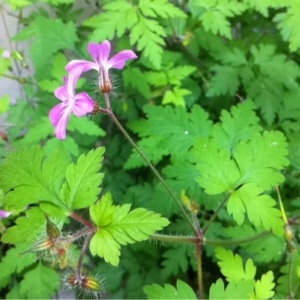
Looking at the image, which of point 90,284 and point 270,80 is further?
point 270,80

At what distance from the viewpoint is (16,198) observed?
104 centimetres

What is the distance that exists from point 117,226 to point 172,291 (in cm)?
25

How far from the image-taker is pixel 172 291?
1.14 m

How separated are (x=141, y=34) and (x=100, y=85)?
0.56m

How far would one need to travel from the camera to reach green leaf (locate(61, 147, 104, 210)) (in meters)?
1.03

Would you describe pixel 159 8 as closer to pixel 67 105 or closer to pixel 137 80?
pixel 137 80

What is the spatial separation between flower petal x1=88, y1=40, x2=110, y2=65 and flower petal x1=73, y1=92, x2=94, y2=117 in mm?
111

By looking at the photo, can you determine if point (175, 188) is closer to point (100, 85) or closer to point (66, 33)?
point (100, 85)

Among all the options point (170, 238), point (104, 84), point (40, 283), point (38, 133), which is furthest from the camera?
point (38, 133)

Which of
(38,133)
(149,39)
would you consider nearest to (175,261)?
(38,133)

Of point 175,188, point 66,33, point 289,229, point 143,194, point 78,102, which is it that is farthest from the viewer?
point 66,33

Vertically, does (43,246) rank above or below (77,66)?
below

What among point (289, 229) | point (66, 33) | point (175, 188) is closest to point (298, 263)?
point (289, 229)

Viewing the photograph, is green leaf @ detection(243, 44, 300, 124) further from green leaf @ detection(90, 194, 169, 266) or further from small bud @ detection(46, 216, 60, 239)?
small bud @ detection(46, 216, 60, 239)
